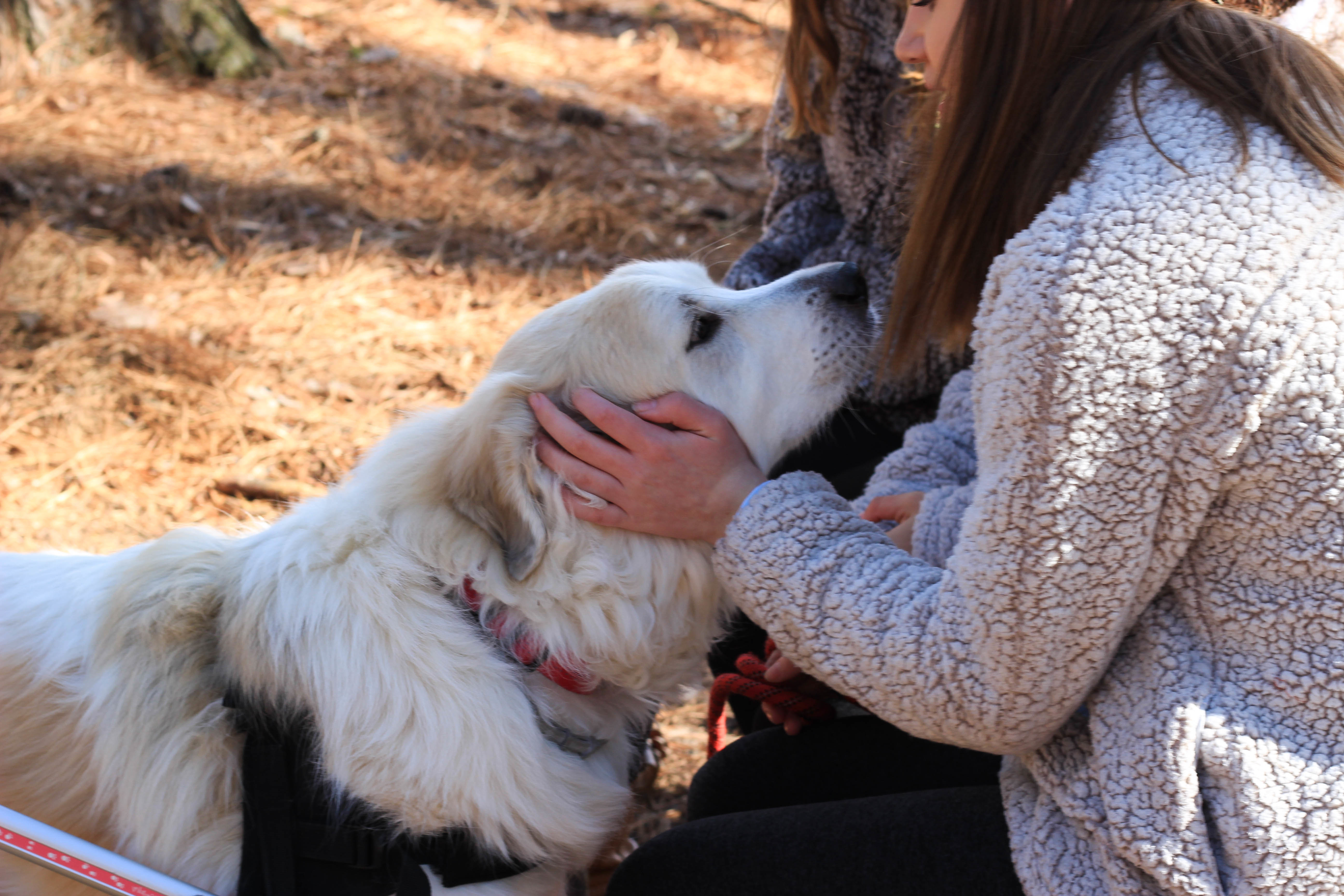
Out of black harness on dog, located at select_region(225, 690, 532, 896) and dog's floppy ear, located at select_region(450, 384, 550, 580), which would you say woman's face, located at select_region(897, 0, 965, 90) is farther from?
black harness on dog, located at select_region(225, 690, 532, 896)

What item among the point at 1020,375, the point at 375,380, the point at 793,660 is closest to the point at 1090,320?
the point at 1020,375

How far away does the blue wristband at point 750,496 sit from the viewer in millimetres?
1550

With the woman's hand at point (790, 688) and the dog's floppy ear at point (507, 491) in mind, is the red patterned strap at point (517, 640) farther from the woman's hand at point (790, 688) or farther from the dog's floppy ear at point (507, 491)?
the woman's hand at point (790, 688)

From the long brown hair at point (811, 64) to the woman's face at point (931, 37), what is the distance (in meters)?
0.74

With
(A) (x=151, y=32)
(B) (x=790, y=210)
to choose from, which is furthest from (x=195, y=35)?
(B) (x=790, y=210)

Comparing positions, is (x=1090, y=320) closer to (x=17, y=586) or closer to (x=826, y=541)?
(x=826, y=541)

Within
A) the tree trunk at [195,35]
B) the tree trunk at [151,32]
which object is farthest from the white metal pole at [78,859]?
the tree trunk at [195,35]

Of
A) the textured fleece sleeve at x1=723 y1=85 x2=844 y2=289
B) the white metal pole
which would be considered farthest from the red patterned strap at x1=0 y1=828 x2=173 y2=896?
the textured fleece sleeve at x1=723 y1=85 x2=844 y2=289

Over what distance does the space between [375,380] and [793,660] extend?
2555 mm

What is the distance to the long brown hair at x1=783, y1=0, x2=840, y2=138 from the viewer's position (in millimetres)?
2533

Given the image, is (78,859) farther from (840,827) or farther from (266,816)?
(840,827)

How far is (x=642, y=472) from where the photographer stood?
1598mm

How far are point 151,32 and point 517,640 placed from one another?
16.3 feet

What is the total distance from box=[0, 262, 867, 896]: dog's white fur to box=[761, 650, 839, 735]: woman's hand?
26cm
